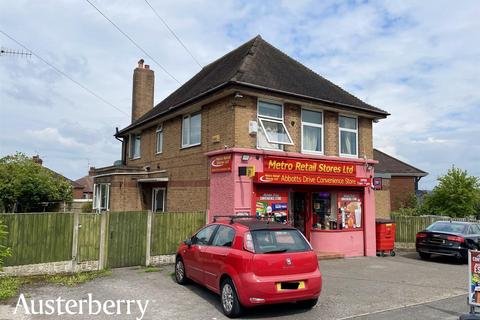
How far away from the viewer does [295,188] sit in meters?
14.0

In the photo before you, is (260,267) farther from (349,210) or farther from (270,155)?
(349,210)

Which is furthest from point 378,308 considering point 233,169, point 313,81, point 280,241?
point 313,81

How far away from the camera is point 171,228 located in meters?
12.3

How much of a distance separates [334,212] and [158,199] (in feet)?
25.1

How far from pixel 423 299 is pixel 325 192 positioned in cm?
646

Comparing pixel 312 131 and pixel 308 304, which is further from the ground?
pixel 312 131

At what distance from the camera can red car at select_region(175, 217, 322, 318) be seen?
21.7 feet

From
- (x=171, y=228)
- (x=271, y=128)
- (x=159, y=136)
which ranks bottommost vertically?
(x=171, y=228)

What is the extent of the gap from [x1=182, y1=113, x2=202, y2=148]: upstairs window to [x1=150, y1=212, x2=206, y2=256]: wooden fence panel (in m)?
3.04

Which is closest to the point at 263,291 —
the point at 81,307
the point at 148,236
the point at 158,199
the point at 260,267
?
the point at 260,267

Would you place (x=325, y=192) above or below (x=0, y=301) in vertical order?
A: above

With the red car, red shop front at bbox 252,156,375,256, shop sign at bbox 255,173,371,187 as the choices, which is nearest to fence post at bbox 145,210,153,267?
red shop front at bbox 252,156,375,256

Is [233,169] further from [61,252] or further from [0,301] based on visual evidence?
[0,301]

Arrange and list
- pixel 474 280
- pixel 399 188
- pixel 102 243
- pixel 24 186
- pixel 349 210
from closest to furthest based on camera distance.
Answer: pixel 474 280 < pixel 102 243 < pixel 349 210 < pixel 24 186 < pixel 399 188
